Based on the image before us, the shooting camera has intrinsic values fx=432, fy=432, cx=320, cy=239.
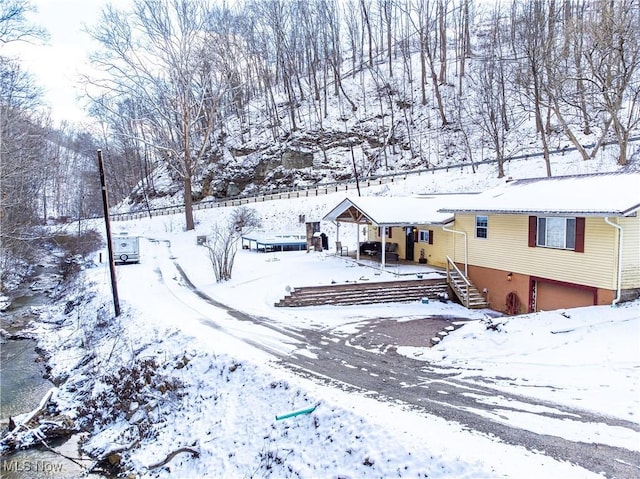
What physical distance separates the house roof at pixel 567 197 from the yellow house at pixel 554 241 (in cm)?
3

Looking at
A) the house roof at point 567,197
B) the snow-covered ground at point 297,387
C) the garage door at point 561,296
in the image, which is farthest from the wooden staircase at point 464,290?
the house roof at point 567,197

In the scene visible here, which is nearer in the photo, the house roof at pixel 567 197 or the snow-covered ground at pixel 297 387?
the snow-covered ground at pixel 297 387

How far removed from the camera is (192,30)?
31.0m

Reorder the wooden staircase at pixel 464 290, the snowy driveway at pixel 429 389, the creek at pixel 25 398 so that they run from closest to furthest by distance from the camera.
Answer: the snowy driveway at pixel 429 389 < the creek at pixel 25 398 < the wooden staircase at pixel 464 290

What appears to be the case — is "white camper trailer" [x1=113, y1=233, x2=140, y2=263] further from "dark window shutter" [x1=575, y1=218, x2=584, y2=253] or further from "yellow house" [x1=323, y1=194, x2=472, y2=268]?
"dark window shutter" [x1=575, y1=218, x2=584, y2=253]

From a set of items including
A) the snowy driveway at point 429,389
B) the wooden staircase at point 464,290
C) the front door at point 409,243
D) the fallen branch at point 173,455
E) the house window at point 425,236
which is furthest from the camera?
the front door at point 409,243

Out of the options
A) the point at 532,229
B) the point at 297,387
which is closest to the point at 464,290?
the point at 532,229

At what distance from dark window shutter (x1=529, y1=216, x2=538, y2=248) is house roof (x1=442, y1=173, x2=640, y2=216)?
25.6 inches

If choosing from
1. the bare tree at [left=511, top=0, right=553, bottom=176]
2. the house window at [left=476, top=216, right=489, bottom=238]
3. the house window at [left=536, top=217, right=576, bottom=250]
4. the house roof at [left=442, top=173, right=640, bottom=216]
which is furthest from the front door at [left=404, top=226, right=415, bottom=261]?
the bare tree at [left=511, top=0, right=553, bottom=176]

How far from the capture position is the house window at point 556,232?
49.2ft

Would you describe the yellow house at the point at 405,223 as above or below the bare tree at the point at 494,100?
below

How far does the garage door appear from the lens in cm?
1456

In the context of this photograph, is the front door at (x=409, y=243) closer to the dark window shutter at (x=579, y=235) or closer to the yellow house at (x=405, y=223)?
the yellow house at (x=405, y=223)

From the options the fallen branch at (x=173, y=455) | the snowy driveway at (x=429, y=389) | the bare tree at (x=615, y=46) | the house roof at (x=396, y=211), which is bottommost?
the fallen branch at (x=173, y=455)
